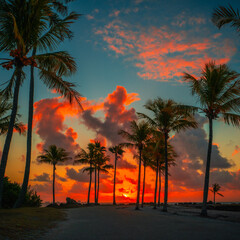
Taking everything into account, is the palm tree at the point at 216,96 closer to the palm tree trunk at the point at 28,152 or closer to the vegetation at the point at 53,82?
the vegetation at the point at 53,82

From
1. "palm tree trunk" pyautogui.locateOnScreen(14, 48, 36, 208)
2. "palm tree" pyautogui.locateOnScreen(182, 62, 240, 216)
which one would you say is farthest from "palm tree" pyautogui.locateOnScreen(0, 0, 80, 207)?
"palm tree" pyautogui.locateOnScreen(182, 62, 240, 216)

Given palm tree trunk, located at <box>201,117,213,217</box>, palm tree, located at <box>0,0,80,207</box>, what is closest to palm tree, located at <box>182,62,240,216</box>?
palm tree trunk, located at <box>201,117,213,217</box>

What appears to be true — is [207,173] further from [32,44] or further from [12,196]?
[12,196]

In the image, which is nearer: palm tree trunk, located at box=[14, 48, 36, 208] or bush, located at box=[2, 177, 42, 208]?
palm tree trunk, located at box=[14, 48, 36, 208]

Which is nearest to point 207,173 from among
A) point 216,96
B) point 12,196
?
point 216,96

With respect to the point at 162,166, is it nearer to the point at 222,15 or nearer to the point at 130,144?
the point at 130,144

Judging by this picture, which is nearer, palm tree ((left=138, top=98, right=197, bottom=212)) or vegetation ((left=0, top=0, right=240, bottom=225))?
vegetation ((left=0, top=0, right=240, bottom=225))

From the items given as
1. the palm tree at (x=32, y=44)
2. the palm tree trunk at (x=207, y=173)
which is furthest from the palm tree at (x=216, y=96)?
the palm tree at (x=32, y=44)

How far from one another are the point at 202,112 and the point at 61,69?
38.4 feet

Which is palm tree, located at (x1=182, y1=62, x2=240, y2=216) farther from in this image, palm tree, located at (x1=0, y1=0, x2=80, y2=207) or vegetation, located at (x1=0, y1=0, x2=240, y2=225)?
palm tree, located at (x1=0, y1=0, x2=80, y2=207)

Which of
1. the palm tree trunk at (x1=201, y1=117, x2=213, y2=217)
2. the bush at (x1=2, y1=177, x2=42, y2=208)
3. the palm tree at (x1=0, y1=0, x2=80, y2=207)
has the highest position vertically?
the palm tree at (x1=0, y1=0, x2=80, y2=207)

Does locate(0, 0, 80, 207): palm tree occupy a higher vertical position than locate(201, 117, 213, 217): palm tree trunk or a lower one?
higher

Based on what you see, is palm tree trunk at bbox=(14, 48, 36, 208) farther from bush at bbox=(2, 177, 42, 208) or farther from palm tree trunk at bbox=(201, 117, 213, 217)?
palm tree trunk at bbox=(201, 117, 213, 217)

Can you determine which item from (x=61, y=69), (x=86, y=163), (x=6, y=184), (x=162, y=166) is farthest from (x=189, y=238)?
(x=86, y=163)
